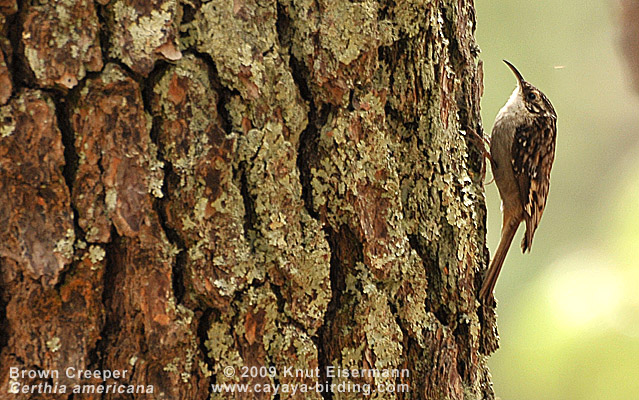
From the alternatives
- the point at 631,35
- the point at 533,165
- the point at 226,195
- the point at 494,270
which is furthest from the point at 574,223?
the point at 226,195

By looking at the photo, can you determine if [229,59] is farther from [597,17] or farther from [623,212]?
[597,17]

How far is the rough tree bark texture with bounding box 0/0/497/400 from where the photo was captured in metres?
1.17

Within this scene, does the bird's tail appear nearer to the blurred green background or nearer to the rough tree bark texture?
the rough tree bark texture

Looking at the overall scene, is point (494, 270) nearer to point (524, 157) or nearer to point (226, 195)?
point (226, 195)

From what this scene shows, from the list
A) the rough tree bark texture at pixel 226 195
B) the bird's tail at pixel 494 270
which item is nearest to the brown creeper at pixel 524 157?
the bird's tail at pixel 494 270

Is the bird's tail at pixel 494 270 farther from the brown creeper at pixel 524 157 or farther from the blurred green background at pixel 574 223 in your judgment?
the blurred green background at pixel 574 223

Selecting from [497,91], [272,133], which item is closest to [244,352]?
[272,133]

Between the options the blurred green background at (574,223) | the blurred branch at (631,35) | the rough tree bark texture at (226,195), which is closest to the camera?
the rough tree bark texture at (226,195)

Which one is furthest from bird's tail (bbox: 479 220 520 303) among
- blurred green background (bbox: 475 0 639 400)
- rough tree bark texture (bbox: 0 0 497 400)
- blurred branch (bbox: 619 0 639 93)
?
blurred green background (bbox: 475 0 639 400)

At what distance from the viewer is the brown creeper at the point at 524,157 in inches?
95.0

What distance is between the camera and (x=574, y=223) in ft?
15.4

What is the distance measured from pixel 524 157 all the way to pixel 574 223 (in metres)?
2.40

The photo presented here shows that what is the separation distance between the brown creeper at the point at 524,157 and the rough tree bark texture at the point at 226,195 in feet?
2.97

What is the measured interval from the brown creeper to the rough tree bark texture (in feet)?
2.97
